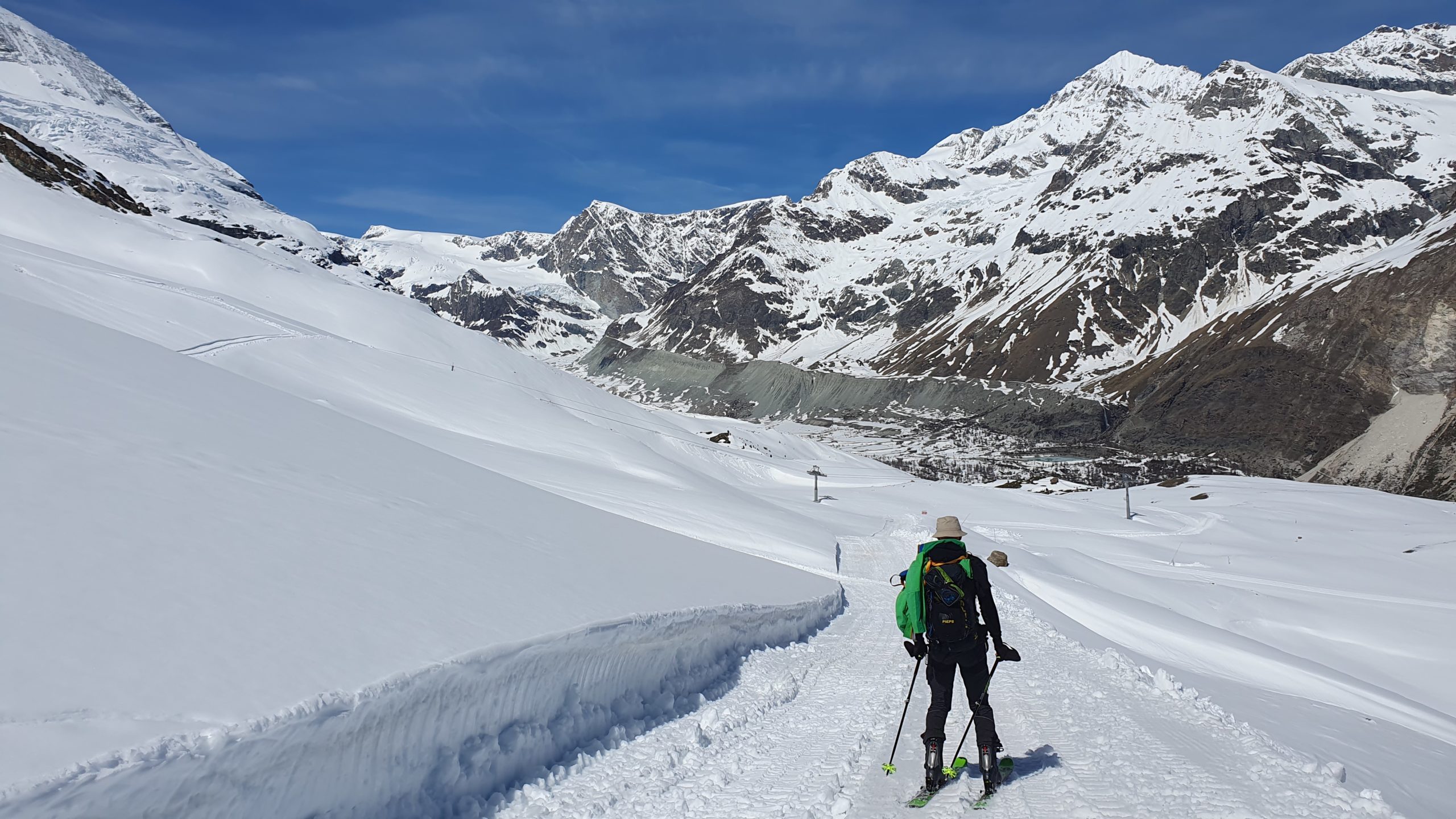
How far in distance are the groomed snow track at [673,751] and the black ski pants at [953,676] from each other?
0.64m

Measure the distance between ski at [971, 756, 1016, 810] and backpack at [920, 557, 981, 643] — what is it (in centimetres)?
119

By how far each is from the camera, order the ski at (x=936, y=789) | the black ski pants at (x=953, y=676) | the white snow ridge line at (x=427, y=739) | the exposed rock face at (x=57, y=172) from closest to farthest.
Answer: the white snow ridge line at (x=427, y=739), the ski at (x=936, y=789), the black ski pants at (x=953, y=676), the exposed rock face at (x=57, y=172)

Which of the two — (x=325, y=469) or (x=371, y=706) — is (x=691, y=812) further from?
(x=325, y=469)

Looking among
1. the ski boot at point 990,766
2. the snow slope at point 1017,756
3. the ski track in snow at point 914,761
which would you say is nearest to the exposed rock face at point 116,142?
the snow slope at point 1017,756

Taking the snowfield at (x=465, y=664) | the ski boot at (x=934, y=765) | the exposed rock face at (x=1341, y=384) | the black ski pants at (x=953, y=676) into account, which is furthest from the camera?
the exposed rock face at (x=1341, y=384)

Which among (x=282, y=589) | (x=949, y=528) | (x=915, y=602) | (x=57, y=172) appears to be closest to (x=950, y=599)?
(x=915, y=602)

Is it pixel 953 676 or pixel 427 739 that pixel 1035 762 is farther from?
pixel 427 739

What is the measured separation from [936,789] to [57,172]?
314 feet

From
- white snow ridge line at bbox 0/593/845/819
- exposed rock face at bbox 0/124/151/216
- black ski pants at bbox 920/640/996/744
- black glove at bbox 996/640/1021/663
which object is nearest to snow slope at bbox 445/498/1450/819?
white snow ridge line at bbox 0/593/845/819

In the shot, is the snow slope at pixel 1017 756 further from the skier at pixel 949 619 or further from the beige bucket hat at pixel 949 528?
the beige bucket hat at pixel 949 528

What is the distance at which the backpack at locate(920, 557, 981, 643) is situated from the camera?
289 inches

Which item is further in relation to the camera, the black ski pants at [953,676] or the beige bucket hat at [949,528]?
the beige bucket hat at [949,528]

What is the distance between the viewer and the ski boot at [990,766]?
6902 mm

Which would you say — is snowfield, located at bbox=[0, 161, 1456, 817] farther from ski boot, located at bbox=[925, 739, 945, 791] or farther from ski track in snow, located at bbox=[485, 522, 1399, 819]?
ski boot, located at bbox=[925, 739, 945, 791]
